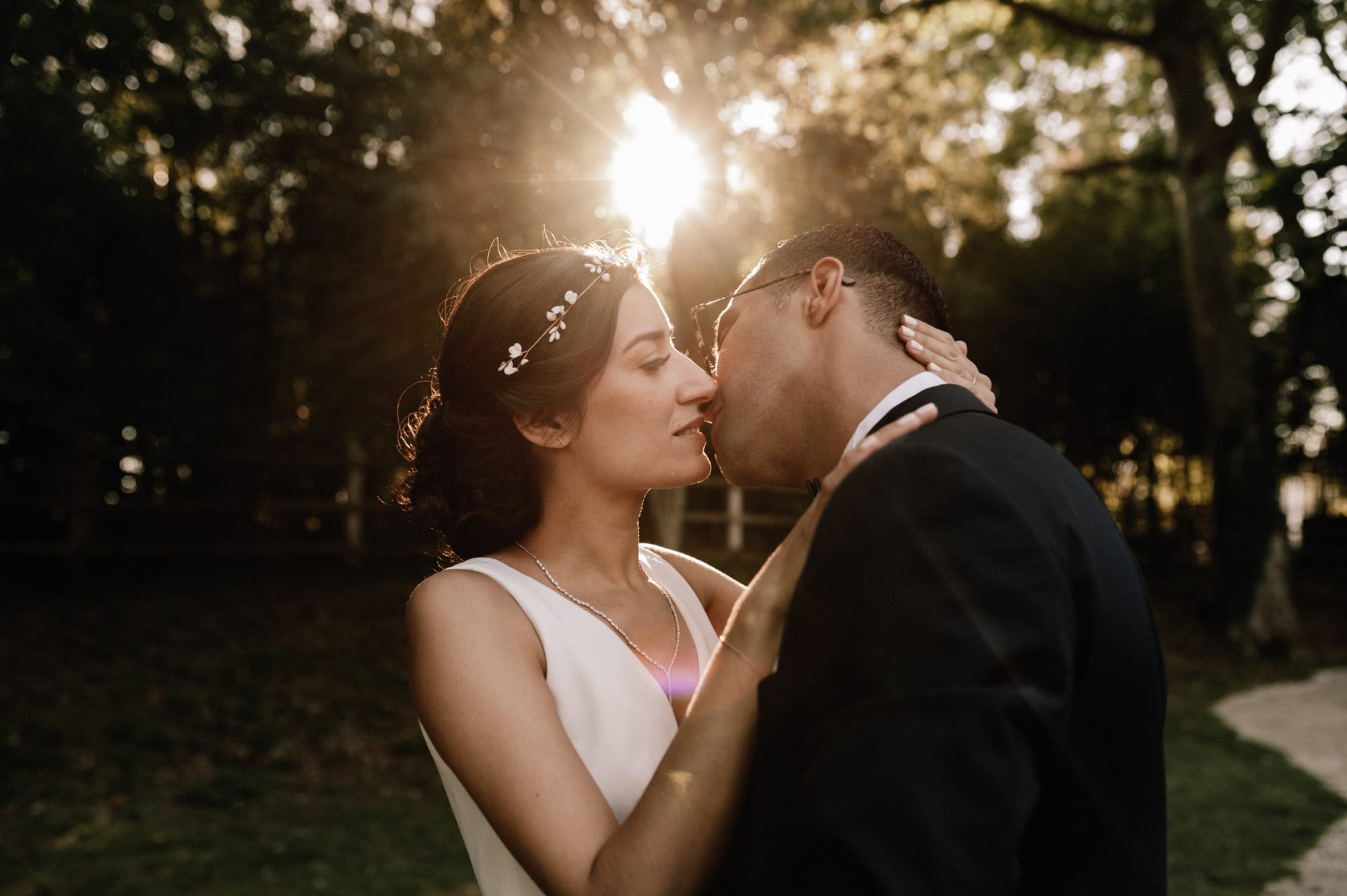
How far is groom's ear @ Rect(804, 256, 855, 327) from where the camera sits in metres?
A: 2.43

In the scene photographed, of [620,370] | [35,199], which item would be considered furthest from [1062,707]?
[35,199]

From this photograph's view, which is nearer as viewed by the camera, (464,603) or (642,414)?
(464,603)

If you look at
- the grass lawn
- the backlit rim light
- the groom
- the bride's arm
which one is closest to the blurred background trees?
the backlit rim light

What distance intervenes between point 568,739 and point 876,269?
1372 millimetres

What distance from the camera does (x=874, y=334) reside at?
2.37 meters

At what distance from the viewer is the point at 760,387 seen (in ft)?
8.55

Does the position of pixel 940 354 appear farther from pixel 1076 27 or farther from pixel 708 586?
pixel 1076 27

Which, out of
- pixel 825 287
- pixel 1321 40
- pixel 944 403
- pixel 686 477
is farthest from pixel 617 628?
pixel 1321 40

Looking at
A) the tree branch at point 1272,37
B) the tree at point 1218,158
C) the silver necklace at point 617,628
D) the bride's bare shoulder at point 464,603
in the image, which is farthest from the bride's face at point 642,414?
the tree branch at point 1272,37

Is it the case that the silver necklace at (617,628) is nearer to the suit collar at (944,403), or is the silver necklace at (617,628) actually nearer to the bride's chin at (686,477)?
the bride's chin at (686,477)

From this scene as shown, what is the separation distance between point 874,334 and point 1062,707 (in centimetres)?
113

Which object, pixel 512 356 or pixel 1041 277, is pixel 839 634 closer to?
pixel 512 356

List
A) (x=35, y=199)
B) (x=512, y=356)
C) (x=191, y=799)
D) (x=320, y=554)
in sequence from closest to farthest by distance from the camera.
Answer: (x=512, y=356) → (x=191, y=799) → (x=35, y=199) → (x=320, y=554)

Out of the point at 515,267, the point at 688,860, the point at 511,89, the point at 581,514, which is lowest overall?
the point at 688,860
